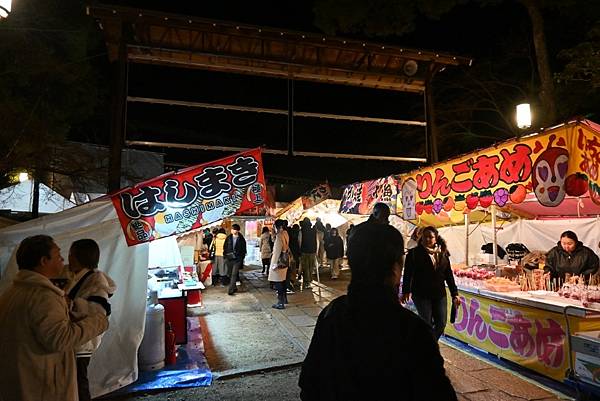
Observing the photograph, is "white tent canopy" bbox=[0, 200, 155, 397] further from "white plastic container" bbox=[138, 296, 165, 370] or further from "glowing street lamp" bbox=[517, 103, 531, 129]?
"glowing street lamp" bbox=[517, 103, 531, 129]

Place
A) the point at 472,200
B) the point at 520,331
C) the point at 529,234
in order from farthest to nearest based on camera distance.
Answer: the point at 529,234 → the point at 472,200 → the point at 520,331

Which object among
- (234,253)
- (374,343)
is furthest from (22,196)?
(374,343)

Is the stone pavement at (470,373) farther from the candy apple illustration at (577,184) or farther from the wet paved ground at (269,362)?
the candy apple illustration at (577,184)

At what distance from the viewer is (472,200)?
7.20 m

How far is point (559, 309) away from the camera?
18.5 ft

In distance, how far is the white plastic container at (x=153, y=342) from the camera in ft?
20.8

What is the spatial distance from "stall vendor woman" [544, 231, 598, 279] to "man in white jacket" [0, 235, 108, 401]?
833 cm

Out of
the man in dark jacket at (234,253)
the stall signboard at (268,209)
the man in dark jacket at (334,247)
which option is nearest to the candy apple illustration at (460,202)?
the man in dark jacket at (234,253)

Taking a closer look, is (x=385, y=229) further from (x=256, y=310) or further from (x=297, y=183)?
(x=297, y=183)

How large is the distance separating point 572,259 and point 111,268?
27.4 ft

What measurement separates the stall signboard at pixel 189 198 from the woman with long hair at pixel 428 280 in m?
2.52

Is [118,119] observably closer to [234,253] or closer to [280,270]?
[280,270]

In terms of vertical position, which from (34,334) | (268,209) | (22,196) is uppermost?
(268,209)

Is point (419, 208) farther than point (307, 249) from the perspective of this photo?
No
